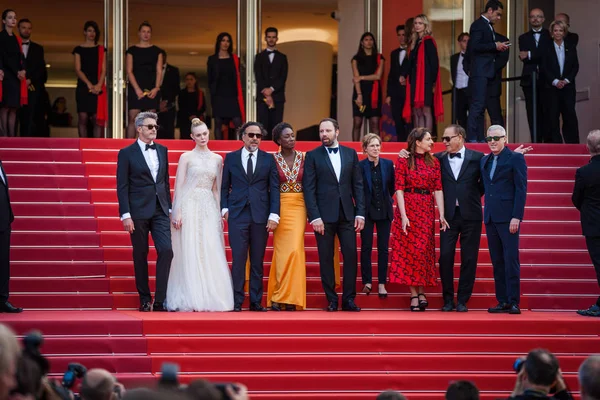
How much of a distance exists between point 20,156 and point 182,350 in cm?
487

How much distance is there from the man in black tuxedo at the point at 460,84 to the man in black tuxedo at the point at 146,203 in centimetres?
586

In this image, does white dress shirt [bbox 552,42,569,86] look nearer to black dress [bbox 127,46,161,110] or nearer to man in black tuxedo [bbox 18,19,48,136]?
black dress [bbox 127,46,161,110]

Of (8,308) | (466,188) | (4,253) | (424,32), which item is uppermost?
(424,32)

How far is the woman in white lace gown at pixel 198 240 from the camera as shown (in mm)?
10352

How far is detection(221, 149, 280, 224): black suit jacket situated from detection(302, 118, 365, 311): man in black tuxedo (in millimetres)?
312

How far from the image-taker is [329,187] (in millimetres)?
10531

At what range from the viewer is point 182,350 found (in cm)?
918

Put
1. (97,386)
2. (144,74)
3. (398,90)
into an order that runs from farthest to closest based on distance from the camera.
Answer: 1. (144,74)
2. (398,90)
3. (97,386)

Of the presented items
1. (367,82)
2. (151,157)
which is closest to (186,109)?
(367,82)

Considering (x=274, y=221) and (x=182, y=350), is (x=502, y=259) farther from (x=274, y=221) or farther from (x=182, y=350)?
(x=182, y=350)

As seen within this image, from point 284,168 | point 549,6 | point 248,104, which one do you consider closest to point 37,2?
point 248,104

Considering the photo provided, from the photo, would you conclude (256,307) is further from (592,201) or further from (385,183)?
(592,201)

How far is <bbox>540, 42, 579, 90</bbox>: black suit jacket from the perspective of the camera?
14.3m

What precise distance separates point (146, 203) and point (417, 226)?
2532 millimetres
